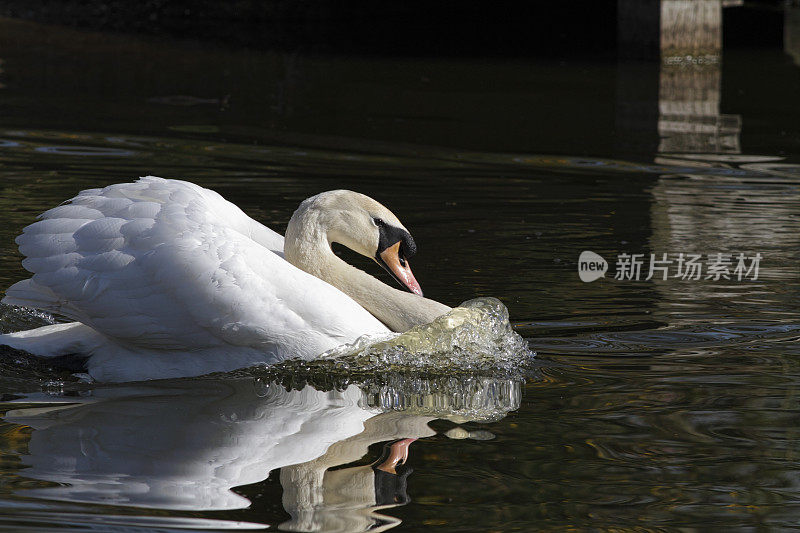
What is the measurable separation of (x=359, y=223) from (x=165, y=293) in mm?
962

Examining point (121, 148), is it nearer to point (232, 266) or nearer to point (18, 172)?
point (18, 172)

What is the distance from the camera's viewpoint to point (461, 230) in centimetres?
784

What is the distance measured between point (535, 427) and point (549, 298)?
2.00 m

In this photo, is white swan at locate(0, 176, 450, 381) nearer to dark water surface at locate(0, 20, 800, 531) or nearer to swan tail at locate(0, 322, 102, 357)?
swan tail at locate(0, 322, 102, 357)

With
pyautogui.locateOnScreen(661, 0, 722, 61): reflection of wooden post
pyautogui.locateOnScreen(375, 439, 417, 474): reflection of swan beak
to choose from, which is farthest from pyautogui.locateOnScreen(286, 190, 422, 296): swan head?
pyautogui.locateOnScreen(661, 0, 722, 61): reflection of wooden post

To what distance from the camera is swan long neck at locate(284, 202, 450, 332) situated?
5.36 meters

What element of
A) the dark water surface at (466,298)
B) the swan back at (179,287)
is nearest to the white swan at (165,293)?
the swan back at (179,287)

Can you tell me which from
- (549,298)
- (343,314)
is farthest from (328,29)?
(343,314)

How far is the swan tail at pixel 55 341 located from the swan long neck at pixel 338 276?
91cm

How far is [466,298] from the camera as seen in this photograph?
20.7 feet

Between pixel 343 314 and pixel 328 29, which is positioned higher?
pixel 328 29

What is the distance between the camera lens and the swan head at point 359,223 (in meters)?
5.43

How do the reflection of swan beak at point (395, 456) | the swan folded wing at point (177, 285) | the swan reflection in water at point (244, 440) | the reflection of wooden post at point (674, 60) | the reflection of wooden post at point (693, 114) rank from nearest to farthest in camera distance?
the swan reflection in water at point (244, 440), the reflection of swan beak at point (395, 456), the swan folded wing at point (177, 285), the reflection of wooden post at point (693, 114), the reflection of wooden post at point (674, 60)

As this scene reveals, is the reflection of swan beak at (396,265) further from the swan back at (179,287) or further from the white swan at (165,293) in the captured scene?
the swan back at (179,287)
